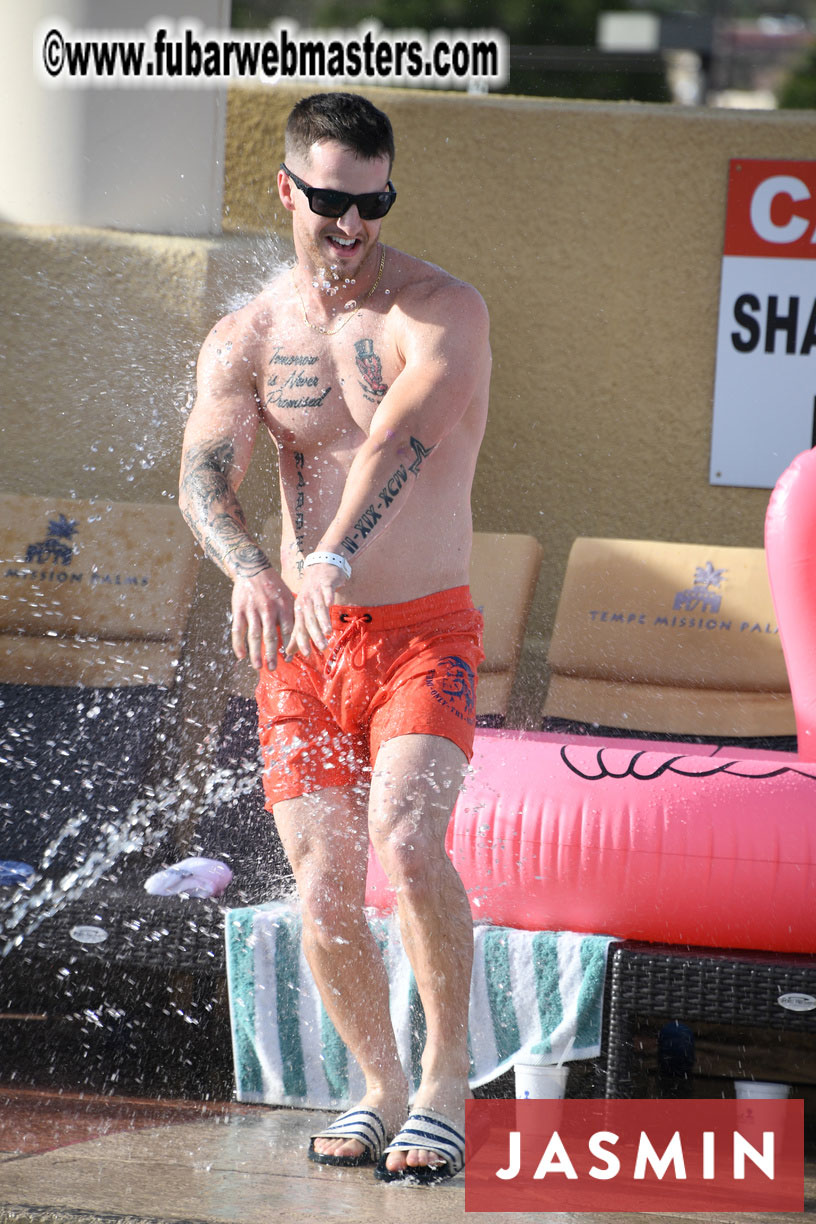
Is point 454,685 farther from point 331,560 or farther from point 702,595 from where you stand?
point 702,595

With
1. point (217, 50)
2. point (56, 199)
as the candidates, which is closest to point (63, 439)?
point (56, 199)

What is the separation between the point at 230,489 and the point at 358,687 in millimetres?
501

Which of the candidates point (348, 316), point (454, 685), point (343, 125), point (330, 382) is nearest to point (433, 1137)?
point (454, 685)

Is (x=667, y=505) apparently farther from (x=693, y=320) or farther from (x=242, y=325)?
(x=242, y=325)

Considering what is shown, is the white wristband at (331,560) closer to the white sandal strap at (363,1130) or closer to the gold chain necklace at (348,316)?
the gold chain necklace at (348,316)

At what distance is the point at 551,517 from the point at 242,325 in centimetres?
252

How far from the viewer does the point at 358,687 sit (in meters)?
2.88

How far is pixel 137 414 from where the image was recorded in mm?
5473

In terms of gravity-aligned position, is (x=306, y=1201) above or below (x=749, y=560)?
below

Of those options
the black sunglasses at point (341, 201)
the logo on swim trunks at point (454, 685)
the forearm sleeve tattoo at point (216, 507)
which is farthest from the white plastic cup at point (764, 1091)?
the black sunglasses at point (341, 201)

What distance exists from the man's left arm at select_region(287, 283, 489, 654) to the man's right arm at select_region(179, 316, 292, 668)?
8cm

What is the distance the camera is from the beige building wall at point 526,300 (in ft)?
17.1

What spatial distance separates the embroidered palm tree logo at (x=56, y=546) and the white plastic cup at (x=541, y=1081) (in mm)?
2362

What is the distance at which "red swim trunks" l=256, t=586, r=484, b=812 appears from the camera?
285cm
